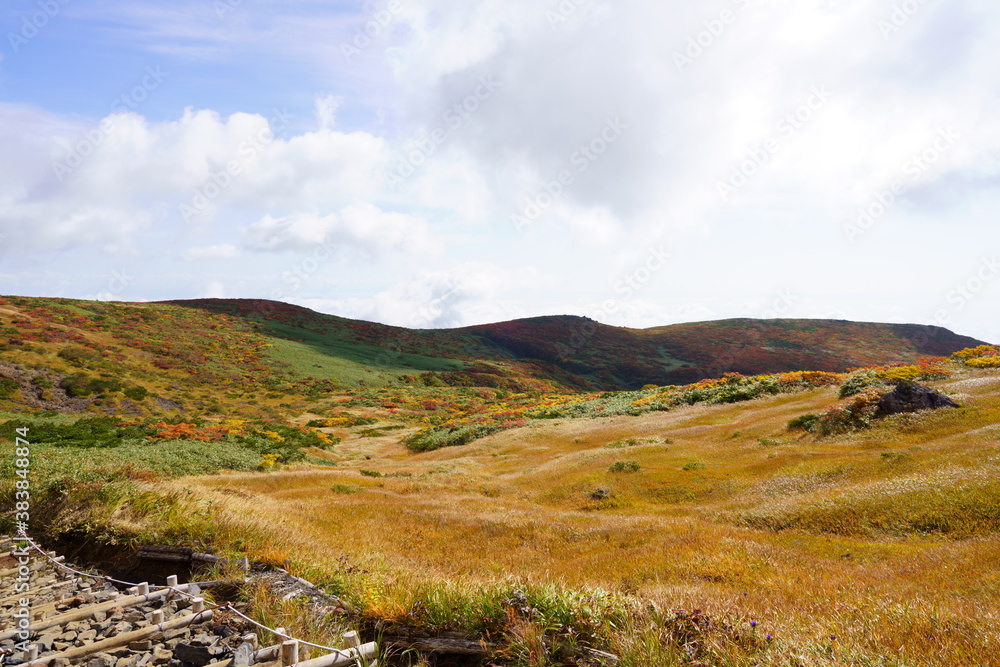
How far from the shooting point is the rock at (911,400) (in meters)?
24.2

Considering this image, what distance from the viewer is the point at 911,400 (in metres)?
25.0

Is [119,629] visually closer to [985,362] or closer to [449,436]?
[449,436]

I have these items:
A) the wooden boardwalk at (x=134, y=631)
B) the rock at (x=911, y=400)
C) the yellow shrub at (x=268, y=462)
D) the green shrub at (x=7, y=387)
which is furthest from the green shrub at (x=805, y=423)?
the green shrub at (x=7, y=387)

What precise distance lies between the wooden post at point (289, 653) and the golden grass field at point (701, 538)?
1273 millimetres

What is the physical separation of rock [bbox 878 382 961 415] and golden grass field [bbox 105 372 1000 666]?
37.4 inches

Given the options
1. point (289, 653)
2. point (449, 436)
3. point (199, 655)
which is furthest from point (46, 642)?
point (449, 436)

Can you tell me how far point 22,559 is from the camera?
9773 mm

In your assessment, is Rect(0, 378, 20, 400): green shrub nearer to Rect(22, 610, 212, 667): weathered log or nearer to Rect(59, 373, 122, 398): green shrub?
Rect(59, 373, 122, 398): green shrub

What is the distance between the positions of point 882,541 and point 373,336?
356ft

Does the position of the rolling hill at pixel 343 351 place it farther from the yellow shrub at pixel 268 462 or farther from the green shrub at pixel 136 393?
the yellow shrub at pixel 268 462

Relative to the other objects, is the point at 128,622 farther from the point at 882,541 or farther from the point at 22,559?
the point at 882,541

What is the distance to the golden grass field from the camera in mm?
5559

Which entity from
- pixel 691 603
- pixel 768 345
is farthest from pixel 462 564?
pixel 768 345

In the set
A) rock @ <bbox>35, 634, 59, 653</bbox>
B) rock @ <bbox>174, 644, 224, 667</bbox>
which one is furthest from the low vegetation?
rock @ <bbox>35, 634, 59, 653</bbox>
